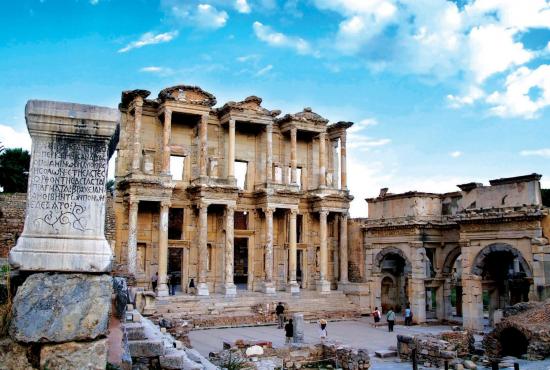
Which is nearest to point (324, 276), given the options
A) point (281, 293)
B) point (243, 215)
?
point (281, 293)

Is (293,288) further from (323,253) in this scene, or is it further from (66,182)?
(66,182)

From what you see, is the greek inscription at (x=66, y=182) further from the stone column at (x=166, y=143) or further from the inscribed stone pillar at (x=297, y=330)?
the stone column at (x=166, y=143)

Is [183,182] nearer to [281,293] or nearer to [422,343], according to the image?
[281,293]

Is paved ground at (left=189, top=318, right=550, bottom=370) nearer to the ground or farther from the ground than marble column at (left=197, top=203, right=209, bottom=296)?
nearer to the ground

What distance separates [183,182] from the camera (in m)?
28.0

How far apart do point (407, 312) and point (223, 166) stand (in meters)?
12.5

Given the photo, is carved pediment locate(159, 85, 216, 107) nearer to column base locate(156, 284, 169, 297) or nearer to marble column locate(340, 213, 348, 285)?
column base locate(156, 284, 169, 297)

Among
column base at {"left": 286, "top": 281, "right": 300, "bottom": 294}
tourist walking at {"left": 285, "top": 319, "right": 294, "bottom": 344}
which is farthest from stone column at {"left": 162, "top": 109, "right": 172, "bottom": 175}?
tourist walking at {"left": 285, "top": 319, "right": 294, "bottom": 344}

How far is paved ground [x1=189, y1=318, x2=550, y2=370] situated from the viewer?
17094 millimetres

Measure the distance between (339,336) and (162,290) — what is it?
8600mm

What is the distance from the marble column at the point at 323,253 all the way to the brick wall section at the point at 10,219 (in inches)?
612

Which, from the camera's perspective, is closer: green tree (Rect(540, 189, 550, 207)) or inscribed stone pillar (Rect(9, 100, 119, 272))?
inscribed stone pillar (Rect(9, 100, 119, 272))

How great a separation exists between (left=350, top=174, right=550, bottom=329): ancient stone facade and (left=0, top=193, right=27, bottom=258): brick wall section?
56.8 feet

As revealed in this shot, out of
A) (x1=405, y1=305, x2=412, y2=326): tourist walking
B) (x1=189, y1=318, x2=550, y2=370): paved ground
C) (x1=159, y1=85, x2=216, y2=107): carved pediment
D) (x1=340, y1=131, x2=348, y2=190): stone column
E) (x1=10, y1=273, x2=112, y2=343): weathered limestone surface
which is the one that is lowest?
(x1=189, y1=318, x2=550, y2=370): paved ground
